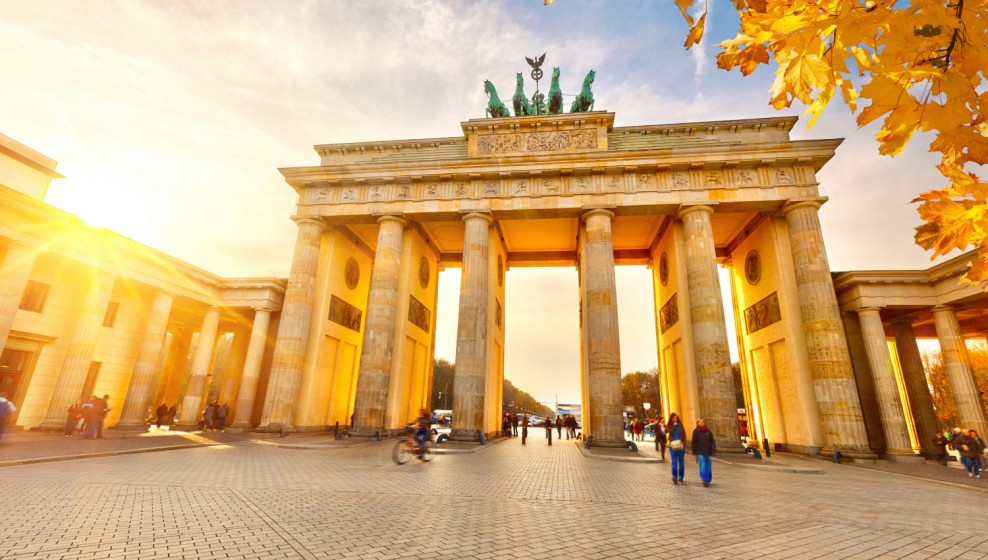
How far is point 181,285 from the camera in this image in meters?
22.7

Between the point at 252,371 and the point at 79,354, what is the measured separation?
7046 mm

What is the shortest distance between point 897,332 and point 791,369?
8879 mm

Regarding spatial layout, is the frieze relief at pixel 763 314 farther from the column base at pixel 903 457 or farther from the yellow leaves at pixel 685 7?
the yellow leaves at pixel 685 7

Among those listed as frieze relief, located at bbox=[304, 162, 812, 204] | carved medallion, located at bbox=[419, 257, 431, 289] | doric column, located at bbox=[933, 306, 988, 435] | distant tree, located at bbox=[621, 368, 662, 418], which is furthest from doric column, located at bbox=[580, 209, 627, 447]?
distant tree, located at bbox=[621, 368, 662, 418]

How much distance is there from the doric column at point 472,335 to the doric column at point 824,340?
566 inches

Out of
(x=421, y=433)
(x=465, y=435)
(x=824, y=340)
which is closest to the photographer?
(x=421, y=433)

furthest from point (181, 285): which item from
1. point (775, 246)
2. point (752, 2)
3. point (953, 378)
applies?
point (953, 378)

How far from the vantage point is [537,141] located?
73.0ft

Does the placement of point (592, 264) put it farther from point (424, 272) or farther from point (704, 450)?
point (424, 272)

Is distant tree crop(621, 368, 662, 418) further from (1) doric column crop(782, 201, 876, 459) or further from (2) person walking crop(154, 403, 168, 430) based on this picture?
(2) person walking crop(154, 403, 168, 430)

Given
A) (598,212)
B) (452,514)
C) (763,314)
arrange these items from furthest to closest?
(763,314), (598,212), (452,514)

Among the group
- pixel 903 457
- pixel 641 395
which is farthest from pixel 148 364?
pixel 641 395

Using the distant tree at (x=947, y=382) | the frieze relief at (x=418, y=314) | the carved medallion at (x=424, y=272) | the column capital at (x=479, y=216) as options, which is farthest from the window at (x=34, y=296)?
the distant tree at (x=947, y=382)

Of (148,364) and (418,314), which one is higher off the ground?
(418,314)
